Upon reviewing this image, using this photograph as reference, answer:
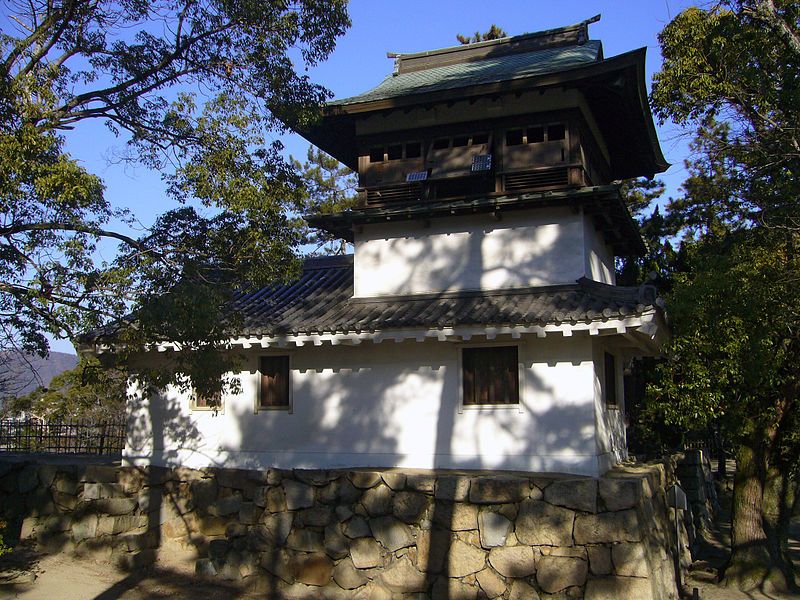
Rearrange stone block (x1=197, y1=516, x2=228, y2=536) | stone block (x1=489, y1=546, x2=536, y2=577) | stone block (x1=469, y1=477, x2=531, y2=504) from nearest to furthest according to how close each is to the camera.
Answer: stone block (x1=489, y1=546, x2=536, y2=577) → stone block (x1=469, y1=477, x2=531, y2=504) → stone block (x1=197, y1=516, x2=228, y2=536)

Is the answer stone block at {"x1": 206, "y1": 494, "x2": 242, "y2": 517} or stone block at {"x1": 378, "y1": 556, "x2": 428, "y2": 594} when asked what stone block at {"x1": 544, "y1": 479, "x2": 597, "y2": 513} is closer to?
stone block at {"x1": 378, "y1": 556, "x2": 428, "y2": 594}


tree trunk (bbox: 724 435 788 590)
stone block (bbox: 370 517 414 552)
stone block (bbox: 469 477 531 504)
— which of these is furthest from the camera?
tree trunk (bbox: 724 435 788 590)

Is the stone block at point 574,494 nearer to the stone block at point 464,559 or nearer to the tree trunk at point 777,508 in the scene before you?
the stone block at point 464,559

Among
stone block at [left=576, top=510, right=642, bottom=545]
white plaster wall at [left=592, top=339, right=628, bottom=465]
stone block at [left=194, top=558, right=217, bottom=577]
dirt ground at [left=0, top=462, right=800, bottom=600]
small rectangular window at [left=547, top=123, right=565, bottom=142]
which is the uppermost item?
small rectangular window at [left=547, top=123, right=565, bottom=142]

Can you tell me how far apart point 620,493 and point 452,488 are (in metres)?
2.33

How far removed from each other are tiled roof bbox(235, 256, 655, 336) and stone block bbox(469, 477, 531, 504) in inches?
88.5

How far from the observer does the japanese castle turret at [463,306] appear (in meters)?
10.6

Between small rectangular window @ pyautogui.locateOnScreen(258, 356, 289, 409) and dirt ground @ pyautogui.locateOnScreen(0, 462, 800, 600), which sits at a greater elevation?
small rectangular window @ pyautogui.locateOnScreen(258, 356, 289, 409)

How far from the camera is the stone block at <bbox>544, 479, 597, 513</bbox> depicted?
373 inches

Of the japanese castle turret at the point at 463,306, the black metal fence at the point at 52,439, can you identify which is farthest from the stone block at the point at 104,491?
the black metal fence at the point at 52,439

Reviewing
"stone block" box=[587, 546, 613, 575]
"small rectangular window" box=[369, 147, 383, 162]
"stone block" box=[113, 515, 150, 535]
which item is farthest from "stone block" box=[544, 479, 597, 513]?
"stone block" box=[113, 515, 150, 535]

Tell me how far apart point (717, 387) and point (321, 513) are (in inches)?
277

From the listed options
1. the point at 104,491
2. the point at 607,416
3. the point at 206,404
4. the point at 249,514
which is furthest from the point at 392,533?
the point at 104,491

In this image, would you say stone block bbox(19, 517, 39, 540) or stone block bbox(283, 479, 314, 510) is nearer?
stone block bbox(283, 479, 314, 510)
